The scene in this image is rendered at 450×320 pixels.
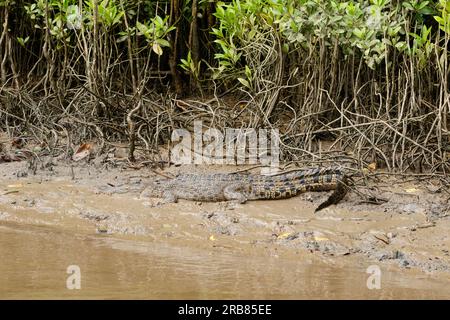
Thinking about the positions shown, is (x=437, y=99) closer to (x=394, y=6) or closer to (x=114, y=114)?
(x=394, y=6)

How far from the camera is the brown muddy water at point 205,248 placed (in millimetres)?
4641

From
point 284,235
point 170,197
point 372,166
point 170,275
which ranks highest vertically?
point 372,166

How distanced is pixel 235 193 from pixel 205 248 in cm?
107

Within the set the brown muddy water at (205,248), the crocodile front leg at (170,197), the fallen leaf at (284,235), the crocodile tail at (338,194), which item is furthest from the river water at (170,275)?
the crocodile tail at (338,194)

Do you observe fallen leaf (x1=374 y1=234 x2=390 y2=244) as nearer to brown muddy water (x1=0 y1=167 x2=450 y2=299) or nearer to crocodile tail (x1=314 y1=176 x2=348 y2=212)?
brown muddy water (x1=0 y1=167 x2=450 y2=299)

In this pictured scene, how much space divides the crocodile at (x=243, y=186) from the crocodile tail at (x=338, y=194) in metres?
0.05

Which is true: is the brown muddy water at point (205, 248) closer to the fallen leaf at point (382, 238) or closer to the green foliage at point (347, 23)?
the fallen leaf at point (382, 238)

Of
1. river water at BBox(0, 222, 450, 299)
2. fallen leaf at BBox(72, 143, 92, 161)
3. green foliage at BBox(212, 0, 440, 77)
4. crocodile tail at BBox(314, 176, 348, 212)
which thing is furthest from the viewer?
fallen leaf at BBox(72, 143, 92, 161)

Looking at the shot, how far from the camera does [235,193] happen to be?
6535 mm

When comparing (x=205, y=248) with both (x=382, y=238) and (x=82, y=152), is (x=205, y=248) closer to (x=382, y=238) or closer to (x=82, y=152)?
(x=382, y=238)

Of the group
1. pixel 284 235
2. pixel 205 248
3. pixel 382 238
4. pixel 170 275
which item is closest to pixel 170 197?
pixel 205 248

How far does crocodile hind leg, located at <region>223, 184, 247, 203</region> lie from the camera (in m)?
6.49

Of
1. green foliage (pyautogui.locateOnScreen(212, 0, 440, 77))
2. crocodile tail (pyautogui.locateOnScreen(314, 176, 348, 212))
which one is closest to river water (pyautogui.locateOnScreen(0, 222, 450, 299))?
crocodile tail (pyautogui.locateOnScreen(314, 176, 348, 212))
